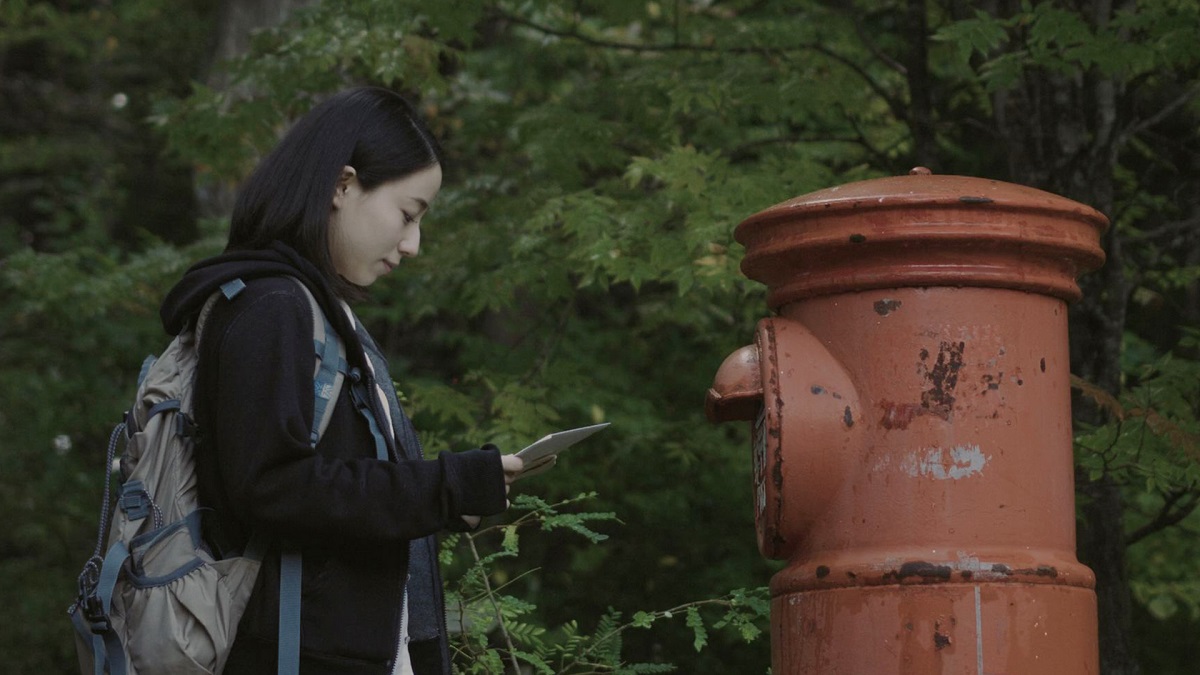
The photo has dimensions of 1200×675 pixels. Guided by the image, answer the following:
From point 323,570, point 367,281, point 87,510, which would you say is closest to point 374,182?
point 367,281

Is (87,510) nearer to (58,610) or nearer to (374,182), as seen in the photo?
(58,610)

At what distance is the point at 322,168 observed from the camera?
222 cm

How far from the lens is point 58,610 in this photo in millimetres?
8523

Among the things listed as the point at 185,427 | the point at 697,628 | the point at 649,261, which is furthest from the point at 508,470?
the point at 649,261

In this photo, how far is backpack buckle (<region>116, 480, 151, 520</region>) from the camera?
79.4 inches

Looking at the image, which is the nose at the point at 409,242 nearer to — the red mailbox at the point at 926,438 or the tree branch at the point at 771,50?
the red mailbox at the point at 926,438

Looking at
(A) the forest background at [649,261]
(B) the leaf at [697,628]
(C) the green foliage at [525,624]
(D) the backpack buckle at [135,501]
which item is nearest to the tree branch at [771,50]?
(A) the forest background at [649,261]

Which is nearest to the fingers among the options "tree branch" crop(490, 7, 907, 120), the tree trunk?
"tree branch" crop(490, 7, 907, 120)

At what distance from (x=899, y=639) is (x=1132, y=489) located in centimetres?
421

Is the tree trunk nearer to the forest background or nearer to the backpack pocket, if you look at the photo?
the forest background

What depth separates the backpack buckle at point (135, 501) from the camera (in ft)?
6.61

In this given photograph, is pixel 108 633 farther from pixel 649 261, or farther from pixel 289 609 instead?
pixel 649 261

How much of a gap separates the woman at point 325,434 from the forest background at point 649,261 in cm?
68

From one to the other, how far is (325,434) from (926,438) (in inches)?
38.5
